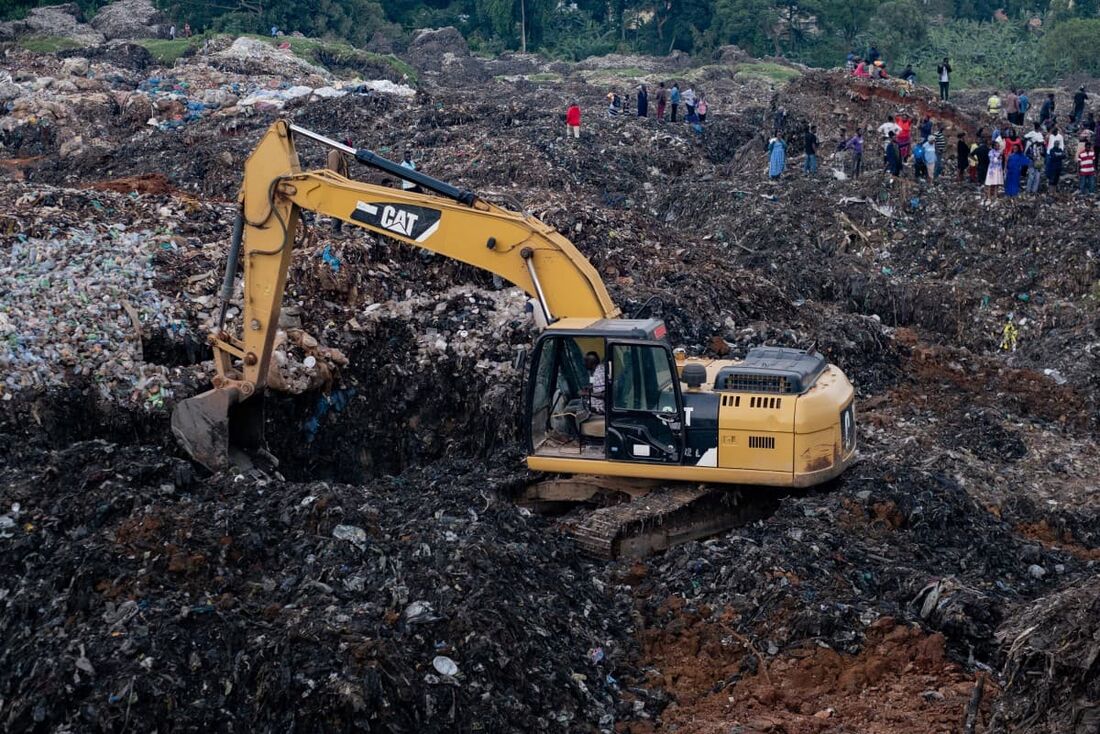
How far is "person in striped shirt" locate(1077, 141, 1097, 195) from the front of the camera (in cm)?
2038

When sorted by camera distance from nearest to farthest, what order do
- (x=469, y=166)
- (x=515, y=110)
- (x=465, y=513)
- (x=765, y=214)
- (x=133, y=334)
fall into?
1. (x=465, y=513)
2. (x=133, y=334)
3. (x=765, y=214)
4. (x=469, y=166)
5. (x=515, y=110)

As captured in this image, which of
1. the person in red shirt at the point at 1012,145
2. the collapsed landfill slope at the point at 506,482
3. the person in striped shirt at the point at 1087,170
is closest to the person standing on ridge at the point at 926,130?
the person in red shirt at the point at 1012,145

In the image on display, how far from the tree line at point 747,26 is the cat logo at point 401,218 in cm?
3687

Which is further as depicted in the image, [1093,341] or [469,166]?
[469,166]

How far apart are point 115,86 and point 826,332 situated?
22828mm

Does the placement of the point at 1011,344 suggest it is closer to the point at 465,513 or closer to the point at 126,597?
the point at 465,513

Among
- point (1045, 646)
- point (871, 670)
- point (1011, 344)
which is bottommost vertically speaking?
point (1011, 344)

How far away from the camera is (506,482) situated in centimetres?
1062

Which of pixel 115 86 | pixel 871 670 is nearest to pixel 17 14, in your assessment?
pixel 115 86

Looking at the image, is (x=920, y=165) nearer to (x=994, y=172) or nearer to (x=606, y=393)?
(x=994, y=172)

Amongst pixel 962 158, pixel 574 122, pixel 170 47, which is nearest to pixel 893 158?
pixel 962 158

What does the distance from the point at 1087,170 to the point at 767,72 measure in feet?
83.7

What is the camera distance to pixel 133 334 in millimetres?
13039

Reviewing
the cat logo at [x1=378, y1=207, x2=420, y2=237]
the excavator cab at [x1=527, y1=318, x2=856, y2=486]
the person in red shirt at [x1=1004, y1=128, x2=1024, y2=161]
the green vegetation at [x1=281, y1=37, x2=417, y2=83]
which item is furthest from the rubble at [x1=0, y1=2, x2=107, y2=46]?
A: the excavator cab at [x1=527, y1=318, x2=856, y2=486]
